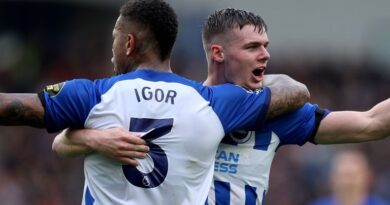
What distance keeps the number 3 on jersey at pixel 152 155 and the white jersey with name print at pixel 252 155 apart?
1.44 ft

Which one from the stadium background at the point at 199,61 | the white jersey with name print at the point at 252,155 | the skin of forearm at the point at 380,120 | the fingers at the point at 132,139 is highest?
the skin of forearm at the point at 380,120

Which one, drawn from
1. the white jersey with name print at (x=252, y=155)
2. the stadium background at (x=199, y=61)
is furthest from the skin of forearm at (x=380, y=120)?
the stadium background at (x=199, y=61)

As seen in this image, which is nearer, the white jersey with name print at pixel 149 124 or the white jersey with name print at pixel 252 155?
the white jersey with name print at pixel 149 124

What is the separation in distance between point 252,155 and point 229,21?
2.34ft

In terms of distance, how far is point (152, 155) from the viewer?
6195mm

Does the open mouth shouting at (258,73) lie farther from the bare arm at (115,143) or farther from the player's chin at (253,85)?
the bare arm at (115,143)

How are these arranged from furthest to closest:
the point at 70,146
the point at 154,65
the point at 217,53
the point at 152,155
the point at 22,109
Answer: the point at 217,53 → the point at 70,146 → the point at 154,65 → the point at 152,155 → the point at 22,109

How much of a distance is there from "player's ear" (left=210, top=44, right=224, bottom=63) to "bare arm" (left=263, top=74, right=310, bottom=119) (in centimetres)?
26

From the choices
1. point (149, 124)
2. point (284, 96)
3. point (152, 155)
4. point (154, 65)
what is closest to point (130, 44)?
point (154, 65)

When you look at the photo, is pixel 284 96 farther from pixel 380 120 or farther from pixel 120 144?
pixel 120 144

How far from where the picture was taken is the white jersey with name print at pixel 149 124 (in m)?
6.13

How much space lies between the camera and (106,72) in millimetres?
18297

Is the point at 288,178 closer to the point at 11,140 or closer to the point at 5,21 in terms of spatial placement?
the point at 11,140

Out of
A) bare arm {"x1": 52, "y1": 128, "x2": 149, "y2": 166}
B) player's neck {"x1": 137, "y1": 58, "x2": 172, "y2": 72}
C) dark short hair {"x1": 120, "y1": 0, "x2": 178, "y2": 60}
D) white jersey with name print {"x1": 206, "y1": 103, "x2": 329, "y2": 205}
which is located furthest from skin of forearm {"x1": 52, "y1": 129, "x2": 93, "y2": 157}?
white jersey with name print {"x1": 206, "y1": 103, "x2": 329, "y2": 205}
